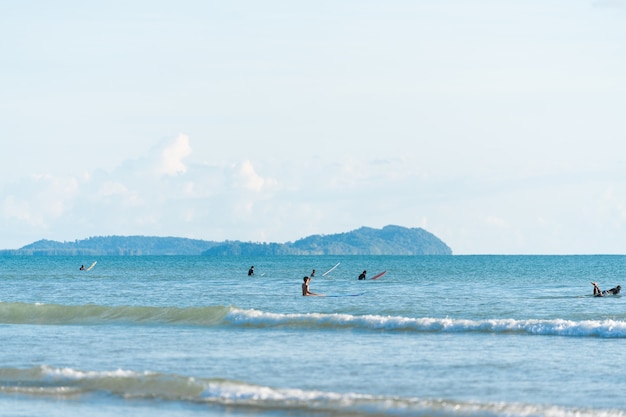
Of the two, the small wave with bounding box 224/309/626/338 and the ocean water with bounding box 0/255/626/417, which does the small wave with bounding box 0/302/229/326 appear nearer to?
the ocean water with bounding box 0/255/626/417

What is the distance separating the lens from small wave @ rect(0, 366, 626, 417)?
18125 mm

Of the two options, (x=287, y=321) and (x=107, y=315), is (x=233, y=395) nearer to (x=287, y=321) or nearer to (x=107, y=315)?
(x=287, y=321)

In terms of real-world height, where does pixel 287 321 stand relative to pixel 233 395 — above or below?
above

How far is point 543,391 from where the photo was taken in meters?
20.0

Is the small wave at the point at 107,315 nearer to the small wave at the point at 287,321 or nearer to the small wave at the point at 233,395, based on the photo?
the small wave at the point at 287,321

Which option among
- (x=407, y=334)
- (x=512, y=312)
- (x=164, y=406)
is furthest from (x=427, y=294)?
(x=164, y=406)

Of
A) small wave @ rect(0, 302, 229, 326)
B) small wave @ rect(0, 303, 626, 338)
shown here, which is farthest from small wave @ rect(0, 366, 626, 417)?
small wave @ rect(0, 302, 229, 326)

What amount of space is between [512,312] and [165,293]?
2785cm

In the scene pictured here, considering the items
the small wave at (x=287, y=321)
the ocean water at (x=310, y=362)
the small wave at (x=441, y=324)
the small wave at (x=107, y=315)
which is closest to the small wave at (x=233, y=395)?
the ocean water at (x=310, y=362)

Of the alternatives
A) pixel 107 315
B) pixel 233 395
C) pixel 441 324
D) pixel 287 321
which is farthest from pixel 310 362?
pixel 107 315

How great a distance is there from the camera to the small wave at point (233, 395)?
1812 centimetres

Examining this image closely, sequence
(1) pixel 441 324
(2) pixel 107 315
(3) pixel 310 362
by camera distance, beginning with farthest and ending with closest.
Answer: (2) pixel 107 315
(1) pixel 441 324
(3) pixel 310 362

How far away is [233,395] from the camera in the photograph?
20.0m

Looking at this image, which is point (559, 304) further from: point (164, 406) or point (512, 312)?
point (164, 406)
